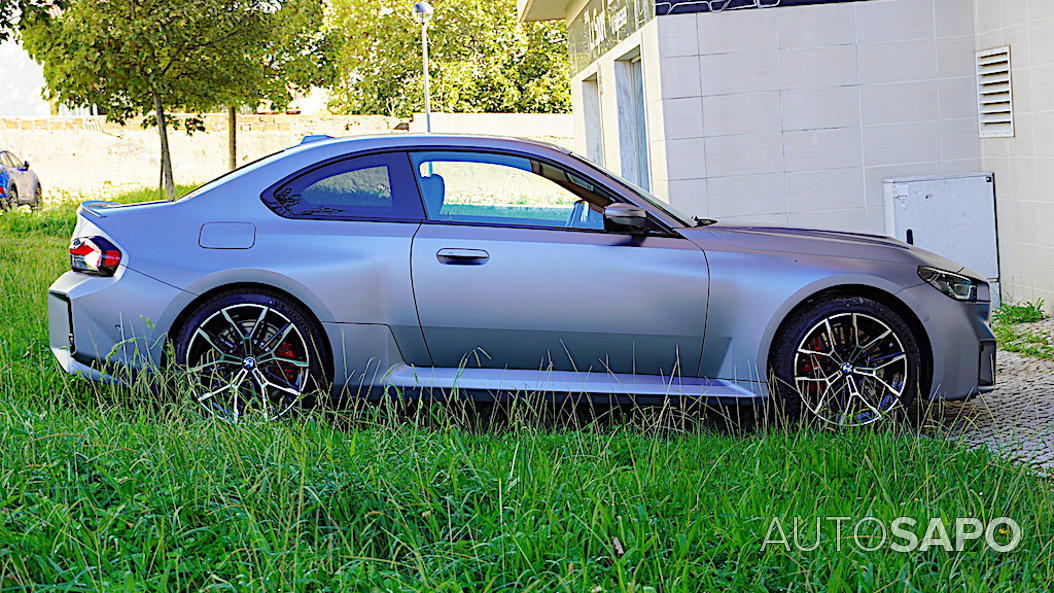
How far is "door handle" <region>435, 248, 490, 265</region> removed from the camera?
5273mm

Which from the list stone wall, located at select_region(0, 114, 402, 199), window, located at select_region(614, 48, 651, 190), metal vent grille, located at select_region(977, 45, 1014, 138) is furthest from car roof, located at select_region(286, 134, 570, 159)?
stone wall, located at select_region(0, 114, 402, 199)

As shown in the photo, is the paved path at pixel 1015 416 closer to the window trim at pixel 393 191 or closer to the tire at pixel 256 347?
the window trim at pixel 393 191

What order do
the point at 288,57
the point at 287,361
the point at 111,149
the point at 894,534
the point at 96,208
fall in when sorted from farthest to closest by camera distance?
the point at 111,149 → the point at 288,57 → the point at 96,208 → the point at 287,361 → the point at 894,534

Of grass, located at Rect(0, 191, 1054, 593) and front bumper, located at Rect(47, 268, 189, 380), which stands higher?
front bumper, located at Rect(47, 268, 189, 380)

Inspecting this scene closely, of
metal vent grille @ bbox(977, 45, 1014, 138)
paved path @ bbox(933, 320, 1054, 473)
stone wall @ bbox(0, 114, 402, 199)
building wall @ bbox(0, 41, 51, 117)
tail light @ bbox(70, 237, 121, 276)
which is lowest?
paved path @ bbox(933, 320, 1054, 473)

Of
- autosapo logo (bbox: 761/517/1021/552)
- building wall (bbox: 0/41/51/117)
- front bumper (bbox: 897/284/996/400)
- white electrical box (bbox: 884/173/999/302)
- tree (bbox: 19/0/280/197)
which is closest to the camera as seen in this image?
autosapo logo (bbox: 761/517/1021/552)

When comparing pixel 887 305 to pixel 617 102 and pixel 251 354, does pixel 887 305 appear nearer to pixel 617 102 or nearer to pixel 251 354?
pixel 251 354

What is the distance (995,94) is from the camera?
30.1 ft

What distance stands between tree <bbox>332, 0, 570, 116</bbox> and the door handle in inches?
1674

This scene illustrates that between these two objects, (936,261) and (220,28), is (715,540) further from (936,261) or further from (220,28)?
(220,28)

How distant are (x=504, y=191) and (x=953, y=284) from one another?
2241 mm

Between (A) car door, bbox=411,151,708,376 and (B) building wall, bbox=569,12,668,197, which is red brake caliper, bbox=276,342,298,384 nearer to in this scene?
(A) car door, bbox=411,151,708,376

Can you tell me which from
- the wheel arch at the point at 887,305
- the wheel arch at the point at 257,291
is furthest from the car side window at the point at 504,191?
the wheel arch at the point at 887,305

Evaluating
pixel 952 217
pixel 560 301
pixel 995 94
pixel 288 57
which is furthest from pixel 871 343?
pixel 288 57
